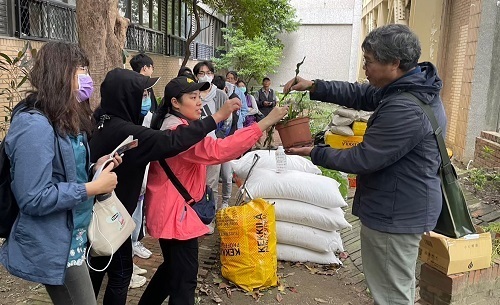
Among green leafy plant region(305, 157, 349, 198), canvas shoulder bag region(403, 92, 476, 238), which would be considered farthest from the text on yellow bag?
green leafy plant region(305, 157, 349, 198)

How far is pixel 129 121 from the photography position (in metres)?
2.53

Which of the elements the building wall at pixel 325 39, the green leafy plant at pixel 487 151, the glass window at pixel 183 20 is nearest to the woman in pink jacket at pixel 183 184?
the green leafy plant at pixel 487 151

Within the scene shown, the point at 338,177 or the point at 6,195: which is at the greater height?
the point at 6,195

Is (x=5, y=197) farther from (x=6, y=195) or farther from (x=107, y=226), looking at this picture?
(x=107, y=226)

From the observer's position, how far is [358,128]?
21.5 ft

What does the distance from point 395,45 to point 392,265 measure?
114 cm

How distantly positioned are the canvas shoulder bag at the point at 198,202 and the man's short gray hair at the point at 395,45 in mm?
1320

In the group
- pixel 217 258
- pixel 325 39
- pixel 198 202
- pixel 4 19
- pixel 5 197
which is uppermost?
pixel 325 39

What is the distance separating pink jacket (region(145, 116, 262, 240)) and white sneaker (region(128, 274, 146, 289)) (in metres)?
1.22

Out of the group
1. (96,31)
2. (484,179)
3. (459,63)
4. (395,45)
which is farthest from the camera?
(459,63)

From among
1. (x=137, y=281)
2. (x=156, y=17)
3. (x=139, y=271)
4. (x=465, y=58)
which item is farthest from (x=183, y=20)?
(x=137, y=281)

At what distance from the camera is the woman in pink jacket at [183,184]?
249cm

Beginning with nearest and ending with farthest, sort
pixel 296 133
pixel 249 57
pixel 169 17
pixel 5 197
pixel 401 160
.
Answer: pixel 5 197 < pixel 401 160 < pixel 296 133 < pixel 169 17 < pixel 249 57

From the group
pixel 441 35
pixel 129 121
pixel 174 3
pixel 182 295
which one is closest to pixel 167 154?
pixel 129 121
